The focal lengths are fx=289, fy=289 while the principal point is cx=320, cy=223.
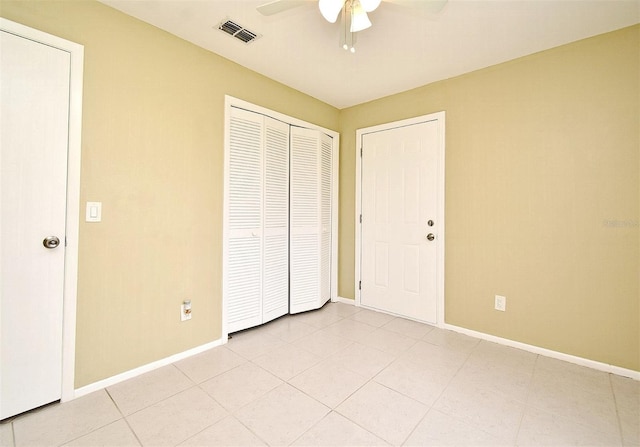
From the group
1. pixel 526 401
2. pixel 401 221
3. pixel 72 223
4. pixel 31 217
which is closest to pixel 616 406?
pixel 526 401

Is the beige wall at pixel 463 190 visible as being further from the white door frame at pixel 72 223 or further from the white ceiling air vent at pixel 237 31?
the white ceiling air vent at pixel 237 31

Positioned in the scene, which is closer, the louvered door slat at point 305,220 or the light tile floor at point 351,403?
the light tile floor at point 351,403

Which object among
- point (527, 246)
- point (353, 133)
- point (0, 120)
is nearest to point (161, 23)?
point (0, 120)

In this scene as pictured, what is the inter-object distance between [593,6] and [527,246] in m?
1.65

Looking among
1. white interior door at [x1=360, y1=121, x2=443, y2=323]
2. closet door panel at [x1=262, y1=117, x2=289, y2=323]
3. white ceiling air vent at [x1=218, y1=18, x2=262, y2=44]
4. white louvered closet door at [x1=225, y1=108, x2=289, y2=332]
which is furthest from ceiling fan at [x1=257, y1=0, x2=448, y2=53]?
white interior door at [x1=360, y1=121, x2=443, y2=323]

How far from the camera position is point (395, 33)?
6.96 feet

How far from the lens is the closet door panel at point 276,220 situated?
280 centimetres

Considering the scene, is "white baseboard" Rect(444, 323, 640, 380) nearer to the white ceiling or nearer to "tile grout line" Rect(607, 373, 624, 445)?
"tile grout line" Rect(607, 373, 624, 445)

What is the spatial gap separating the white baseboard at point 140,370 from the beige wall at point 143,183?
0.12ft

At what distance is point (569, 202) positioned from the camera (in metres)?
2.21

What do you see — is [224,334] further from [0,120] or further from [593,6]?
[593,6]

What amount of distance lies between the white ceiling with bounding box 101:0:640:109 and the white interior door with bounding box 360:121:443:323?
2.24 feet

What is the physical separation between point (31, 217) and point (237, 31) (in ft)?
5.80

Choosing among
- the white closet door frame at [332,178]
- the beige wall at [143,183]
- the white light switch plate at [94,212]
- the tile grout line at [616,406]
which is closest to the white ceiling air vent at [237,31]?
the beige wall at [143,183]
